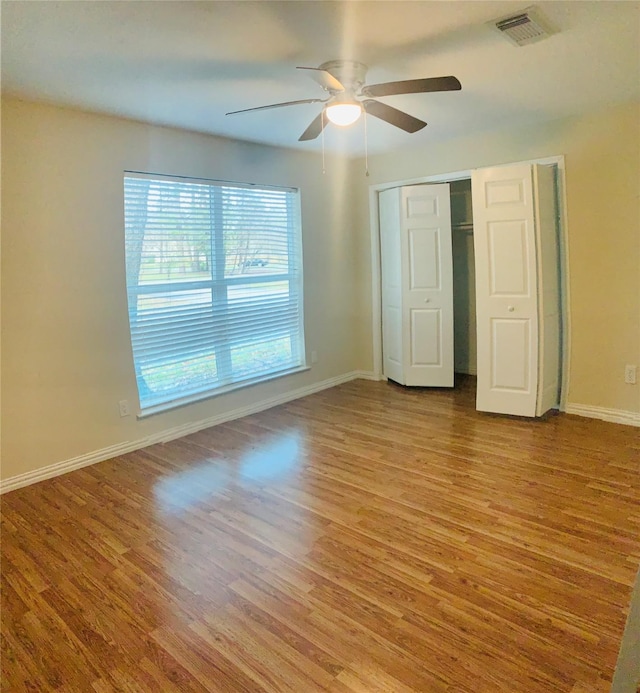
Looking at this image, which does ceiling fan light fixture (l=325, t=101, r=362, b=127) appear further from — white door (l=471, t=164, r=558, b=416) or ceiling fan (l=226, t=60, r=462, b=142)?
white door (l=471, t=164, r=558, b=416)

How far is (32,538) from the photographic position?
2580mm

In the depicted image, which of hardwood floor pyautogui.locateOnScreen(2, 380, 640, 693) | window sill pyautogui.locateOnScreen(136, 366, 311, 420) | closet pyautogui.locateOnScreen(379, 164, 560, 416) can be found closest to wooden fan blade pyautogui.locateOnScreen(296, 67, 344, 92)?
closet pyautogui.locateOnScreen(379, 164, 560, 416)

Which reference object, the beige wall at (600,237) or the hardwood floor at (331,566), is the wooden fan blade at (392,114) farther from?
the hardwood floor at (331,566)

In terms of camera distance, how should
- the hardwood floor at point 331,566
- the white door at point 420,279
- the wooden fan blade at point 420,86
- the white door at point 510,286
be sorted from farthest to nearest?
the white door at point 420,279
the white door at point 510,286
the wooden fan blade at point 420,86
the hardwood floor at point 331,566

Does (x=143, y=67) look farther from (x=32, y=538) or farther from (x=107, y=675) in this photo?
(x=107, y=675)

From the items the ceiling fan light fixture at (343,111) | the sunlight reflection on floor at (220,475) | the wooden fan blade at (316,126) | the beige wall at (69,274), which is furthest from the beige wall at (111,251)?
the ceiling fan light fixture at (343,111)

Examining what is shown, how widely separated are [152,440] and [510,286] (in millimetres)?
3143

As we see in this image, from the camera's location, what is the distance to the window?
3.77 metres

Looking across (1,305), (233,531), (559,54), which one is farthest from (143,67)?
(233,531)

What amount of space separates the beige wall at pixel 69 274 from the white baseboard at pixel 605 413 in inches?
127

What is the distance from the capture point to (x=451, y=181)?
491 cm

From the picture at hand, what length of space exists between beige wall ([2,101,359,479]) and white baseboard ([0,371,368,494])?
4cm

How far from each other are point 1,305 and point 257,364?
2.21 meters

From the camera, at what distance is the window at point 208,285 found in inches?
148
